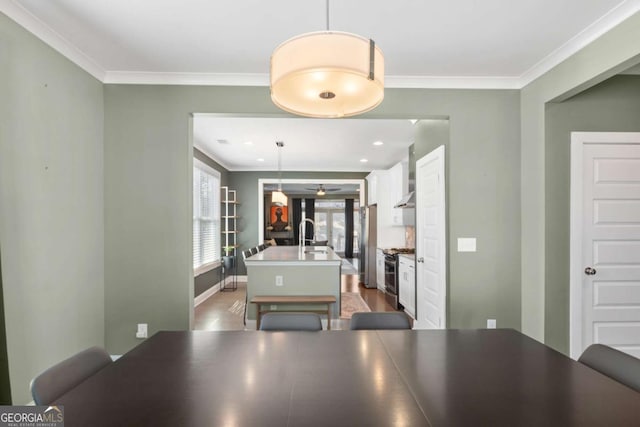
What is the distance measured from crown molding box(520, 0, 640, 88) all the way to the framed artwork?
852 centimetres

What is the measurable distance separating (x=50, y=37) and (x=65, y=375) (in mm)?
2328

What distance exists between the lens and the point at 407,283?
5.09 meters

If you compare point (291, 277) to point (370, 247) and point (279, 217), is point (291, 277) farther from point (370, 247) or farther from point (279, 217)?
point (279, 217)

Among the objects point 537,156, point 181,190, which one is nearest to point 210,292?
point 181,190

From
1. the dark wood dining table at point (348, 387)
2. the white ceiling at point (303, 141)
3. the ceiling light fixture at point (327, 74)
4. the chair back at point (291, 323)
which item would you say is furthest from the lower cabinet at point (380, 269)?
the ceiling light fixture at point (327, 74)

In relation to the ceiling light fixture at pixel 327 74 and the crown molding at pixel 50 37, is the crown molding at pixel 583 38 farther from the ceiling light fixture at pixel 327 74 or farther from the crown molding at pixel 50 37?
the crown molding at pixel 50 37

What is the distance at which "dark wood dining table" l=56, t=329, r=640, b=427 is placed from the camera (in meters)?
1.08

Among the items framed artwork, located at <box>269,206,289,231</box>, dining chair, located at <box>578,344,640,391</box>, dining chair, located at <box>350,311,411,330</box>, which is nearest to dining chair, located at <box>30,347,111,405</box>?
dining chair, located at <box>350,311,411,330</box>

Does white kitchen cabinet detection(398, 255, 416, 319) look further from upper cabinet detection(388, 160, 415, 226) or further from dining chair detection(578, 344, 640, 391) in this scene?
dining chair detection(578, 344, 640, 391)

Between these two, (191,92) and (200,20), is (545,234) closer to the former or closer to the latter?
(200,20)

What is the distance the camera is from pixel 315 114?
1.70 meters

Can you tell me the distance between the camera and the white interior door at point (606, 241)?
9.66 ft

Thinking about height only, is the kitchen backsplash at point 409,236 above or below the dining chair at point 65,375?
above

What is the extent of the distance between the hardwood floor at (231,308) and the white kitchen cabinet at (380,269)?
16 centimetres
